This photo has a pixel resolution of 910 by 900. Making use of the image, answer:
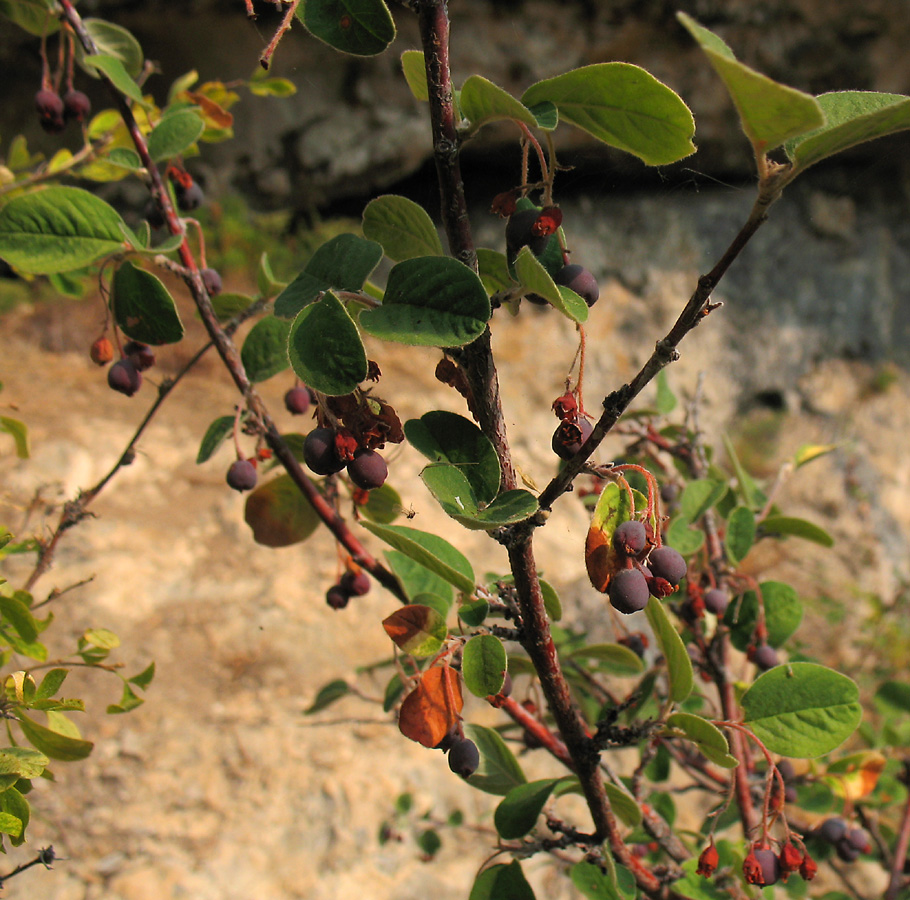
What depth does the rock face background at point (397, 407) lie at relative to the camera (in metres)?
1.73

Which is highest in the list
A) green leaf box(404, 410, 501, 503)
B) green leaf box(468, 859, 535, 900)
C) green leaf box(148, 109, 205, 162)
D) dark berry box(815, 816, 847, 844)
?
green leaf box(148, 109, 205, 162)

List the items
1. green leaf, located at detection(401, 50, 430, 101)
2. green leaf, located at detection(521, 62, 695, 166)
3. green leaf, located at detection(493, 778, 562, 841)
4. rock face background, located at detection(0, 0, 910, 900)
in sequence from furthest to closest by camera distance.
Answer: rock face background, located at detection(0, 0, 910, 900), green leaf, located at detection(493, 778, 562, 841), green leaf, located at detection(401, 50, 430, 101), green leaf, located at detection(521, 62, 695, 166)

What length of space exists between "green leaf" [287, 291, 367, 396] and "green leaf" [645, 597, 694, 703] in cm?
27

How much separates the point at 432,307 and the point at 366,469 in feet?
0.37

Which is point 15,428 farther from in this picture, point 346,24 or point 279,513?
point 346,24

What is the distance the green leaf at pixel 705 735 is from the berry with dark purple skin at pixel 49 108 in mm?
1044

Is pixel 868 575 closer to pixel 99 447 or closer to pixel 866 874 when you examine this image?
pixel 866 874

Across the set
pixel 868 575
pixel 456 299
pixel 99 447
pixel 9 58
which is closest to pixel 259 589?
pixel 99 447

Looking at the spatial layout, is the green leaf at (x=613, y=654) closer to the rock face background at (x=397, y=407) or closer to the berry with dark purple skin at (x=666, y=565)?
the berry with dark purple skin at (x=666, y=565)

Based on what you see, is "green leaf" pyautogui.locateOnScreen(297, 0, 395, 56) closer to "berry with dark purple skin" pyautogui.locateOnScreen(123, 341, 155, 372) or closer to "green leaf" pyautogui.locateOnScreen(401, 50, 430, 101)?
"green leaf" pyautogui.locateOnScreen(401, 50, 430, 101)

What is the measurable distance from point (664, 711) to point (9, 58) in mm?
4750

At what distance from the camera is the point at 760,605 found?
86 cm

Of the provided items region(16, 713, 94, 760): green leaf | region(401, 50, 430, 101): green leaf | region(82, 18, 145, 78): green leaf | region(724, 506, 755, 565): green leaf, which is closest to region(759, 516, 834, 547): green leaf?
region(724, 506, 755, 565): green leaf

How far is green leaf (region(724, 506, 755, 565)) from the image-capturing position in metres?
0.88
